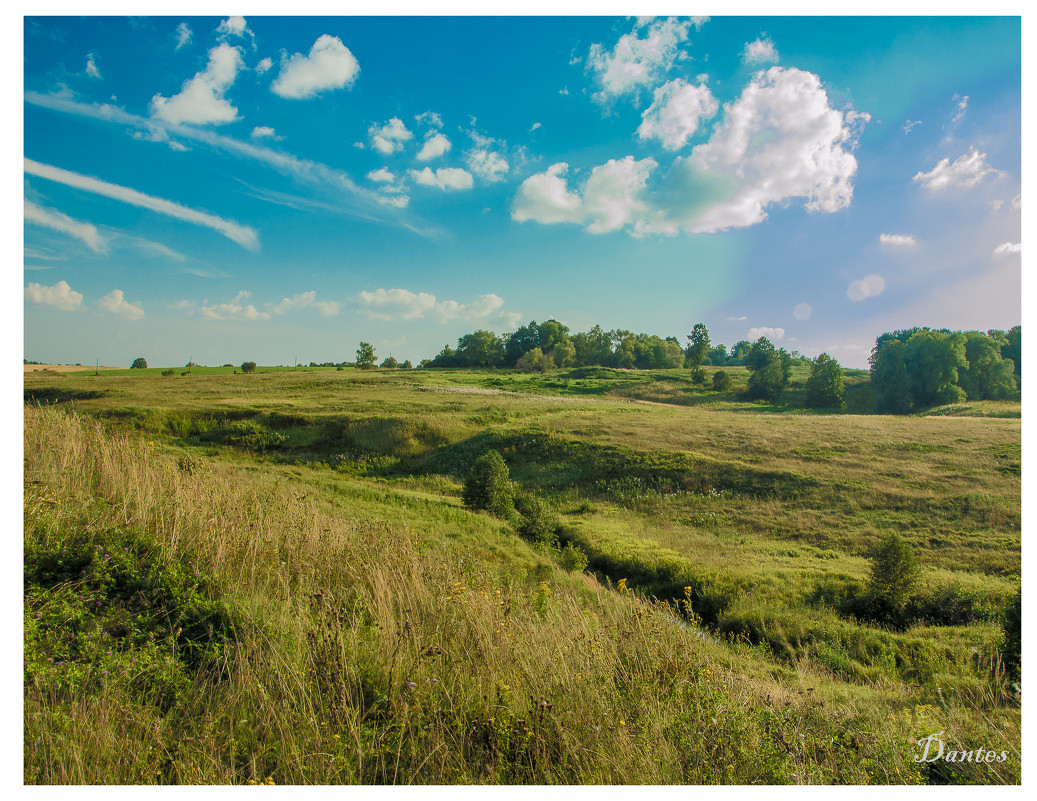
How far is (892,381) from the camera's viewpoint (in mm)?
63219

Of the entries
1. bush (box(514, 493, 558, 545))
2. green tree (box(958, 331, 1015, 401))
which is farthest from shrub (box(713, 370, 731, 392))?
bush (box(514, 493, 558, 545))

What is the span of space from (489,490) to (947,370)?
69.7 metres

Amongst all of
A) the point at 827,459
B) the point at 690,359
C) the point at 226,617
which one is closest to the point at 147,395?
the point at 226,617

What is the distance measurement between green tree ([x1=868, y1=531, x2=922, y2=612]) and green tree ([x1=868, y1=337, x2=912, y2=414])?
6101 centimetres

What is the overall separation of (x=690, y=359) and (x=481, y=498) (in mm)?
96861

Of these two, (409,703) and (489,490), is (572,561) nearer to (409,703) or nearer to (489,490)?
(489,490)

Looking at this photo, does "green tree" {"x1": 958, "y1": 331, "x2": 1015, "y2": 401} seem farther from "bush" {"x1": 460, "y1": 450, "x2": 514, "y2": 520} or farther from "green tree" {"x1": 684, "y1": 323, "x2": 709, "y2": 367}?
"bush" {"x1": 460, "y1": 450, "x2": 514, "y2": 520}

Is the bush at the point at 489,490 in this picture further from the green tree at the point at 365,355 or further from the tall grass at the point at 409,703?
the green tree at the point at 365,355

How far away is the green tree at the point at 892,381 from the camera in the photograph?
61.6 metres

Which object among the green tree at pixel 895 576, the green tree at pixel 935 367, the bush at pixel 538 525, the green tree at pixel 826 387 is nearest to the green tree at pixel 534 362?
the green tree at pixel 826 387

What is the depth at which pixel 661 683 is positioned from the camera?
4.42 meters

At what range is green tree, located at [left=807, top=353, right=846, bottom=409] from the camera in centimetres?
6631
